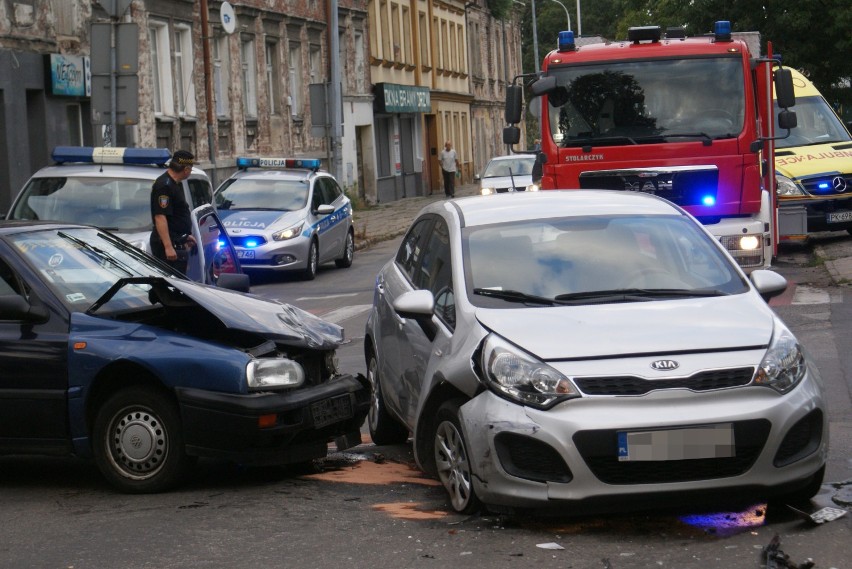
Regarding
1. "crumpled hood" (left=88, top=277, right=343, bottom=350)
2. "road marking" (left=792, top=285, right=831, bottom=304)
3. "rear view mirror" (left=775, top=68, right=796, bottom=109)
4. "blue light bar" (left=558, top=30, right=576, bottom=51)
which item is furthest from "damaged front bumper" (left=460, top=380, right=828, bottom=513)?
"blue light bar" (left=558, top=30, right=576, bottom=51)

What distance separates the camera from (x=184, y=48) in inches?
1321

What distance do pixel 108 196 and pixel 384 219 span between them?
24481 mm

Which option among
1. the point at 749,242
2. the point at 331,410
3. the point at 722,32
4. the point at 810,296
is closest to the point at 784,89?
the point at 722,32

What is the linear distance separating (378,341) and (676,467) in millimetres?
3076

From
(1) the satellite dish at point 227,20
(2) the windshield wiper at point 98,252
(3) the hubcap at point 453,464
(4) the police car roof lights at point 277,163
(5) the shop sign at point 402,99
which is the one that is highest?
(1) the satellite dish at point 227,20

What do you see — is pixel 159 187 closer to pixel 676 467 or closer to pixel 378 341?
pixel 378 341

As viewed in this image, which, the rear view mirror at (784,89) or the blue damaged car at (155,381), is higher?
the rear view mirror at (784,89)

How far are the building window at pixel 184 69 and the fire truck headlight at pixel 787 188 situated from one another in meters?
15.9

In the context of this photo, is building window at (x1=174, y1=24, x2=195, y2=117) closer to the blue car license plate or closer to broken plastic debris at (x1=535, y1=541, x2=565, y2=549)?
the blue car license plate

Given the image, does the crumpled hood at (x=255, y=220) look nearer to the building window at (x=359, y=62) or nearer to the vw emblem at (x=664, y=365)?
the vw emblem at (x=664, y=365)

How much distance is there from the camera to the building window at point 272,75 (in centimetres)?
3972

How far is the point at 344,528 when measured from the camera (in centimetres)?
645

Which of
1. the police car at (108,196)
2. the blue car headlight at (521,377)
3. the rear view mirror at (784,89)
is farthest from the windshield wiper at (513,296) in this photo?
the rear view mirror at (784,89)

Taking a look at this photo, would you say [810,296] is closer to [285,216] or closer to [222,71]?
[285,216]
